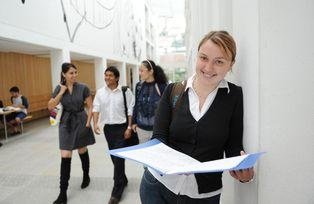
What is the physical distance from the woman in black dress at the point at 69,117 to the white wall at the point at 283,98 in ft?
9.65

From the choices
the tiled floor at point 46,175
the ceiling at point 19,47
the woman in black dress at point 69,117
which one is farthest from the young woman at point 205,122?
the ceiling at point 19,47

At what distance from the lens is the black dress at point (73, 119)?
390cm

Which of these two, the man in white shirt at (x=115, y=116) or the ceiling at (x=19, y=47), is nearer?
the man in white shirt at (x=115, y=116)

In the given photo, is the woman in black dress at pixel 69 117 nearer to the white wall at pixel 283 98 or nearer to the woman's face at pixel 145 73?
the woman's face at pixel 145 73

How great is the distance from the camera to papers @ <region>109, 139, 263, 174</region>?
1146 mm

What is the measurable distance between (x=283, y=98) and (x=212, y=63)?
0.36m

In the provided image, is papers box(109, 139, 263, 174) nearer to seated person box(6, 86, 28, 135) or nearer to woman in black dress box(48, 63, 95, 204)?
woman in black dress box(48, 63, 95, 204)

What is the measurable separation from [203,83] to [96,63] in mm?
14161

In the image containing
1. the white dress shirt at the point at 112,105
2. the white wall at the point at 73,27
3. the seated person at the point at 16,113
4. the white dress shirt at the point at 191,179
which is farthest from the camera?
the seated person at the point at 16,113

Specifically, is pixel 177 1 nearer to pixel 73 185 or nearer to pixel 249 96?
pixel 73 185

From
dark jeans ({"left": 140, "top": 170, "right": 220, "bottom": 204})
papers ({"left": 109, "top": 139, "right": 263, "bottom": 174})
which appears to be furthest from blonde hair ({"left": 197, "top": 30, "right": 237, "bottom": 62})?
dark jeans ({"left": 140, "top": 170, "right": 220, "bottom": 204})

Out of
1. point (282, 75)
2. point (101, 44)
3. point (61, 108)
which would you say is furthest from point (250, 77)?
point (101, 44)

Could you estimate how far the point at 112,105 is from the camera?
4.00 meters

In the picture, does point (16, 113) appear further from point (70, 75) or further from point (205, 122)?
point (205, 122)
